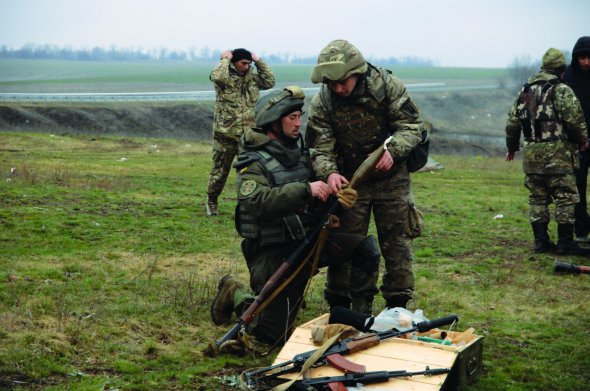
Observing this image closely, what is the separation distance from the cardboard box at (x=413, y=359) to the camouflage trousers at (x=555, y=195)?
5163 mm

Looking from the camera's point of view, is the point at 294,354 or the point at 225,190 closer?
the point at 294,354

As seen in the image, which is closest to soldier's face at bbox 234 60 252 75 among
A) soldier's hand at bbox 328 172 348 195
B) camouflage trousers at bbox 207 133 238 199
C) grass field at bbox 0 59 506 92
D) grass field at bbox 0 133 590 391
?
camouflage trousers at bbox 207 133 238 199

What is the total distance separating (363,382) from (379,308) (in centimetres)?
289

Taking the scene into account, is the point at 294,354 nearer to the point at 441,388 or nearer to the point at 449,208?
the point at 441,388

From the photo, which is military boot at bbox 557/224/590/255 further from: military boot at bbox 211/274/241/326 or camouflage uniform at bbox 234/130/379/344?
military boot at bbox 211/274/241/326

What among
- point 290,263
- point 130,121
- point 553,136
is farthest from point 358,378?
point 130,121

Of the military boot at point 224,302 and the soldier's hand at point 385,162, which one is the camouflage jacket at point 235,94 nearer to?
the military boot at point 224,302

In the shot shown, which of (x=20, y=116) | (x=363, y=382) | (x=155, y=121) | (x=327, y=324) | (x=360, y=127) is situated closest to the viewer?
(x=363, y=382)

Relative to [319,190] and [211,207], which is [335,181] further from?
[211,207]

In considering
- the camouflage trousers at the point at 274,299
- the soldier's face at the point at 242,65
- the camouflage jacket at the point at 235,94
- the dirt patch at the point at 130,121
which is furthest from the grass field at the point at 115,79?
the camouflage trousers at the point at 274,299

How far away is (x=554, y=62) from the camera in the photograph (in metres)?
11.2

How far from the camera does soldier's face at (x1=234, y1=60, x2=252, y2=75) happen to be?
1348 cm

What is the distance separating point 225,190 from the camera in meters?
17.7

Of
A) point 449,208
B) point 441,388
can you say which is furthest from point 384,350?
point 449,208
